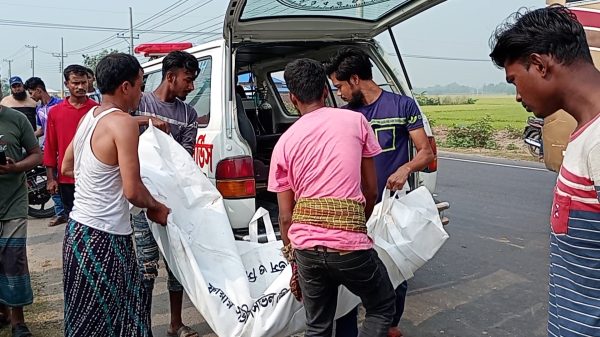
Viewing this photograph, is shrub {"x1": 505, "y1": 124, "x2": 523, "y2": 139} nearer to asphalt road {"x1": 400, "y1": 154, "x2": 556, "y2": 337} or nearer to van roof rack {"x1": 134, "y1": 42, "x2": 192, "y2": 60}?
A: asphalt road {"x1": 400, "y1": 154, "x2": 556, "y2": 337}

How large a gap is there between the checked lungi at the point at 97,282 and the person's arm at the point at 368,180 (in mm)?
1164

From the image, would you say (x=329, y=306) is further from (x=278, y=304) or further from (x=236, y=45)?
(x=236, y=45)

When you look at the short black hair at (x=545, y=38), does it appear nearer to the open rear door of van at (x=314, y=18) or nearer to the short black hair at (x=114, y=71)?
the short black hair at (x=114, y=71)

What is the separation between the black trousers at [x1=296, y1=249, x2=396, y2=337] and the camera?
238cm

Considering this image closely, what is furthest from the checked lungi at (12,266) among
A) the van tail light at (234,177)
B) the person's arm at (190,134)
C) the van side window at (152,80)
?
the van side window at (152,80)

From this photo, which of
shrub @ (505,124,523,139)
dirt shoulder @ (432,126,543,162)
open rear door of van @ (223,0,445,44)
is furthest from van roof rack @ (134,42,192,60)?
shrub @ (505,124,523,139)

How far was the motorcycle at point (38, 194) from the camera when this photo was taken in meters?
7.32

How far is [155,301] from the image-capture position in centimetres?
435

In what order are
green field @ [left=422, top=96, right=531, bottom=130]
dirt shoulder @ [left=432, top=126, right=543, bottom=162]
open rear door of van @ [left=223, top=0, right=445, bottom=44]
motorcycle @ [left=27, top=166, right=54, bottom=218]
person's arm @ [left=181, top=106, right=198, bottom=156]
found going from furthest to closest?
green field @ [left=422, top=96, right=531, bottom=130] < dirt shoulder @ [left=432, top=126, right=543, bottom=162] < motorcycle @ [left=27, top=166, right=54, bottom=218] < person's arm @ [left=181, top=106, right=198, bottom=156] < open rear door of van @ [left=223, top=0, right=445, bottom=44]

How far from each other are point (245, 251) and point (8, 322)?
199cm

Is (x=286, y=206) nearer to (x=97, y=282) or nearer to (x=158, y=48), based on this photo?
(x=97, y=282)

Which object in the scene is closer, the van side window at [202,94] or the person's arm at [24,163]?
the person's arm at [24,163]

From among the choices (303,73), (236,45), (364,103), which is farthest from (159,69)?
(303,73)

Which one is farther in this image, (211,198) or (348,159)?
(211,198)
